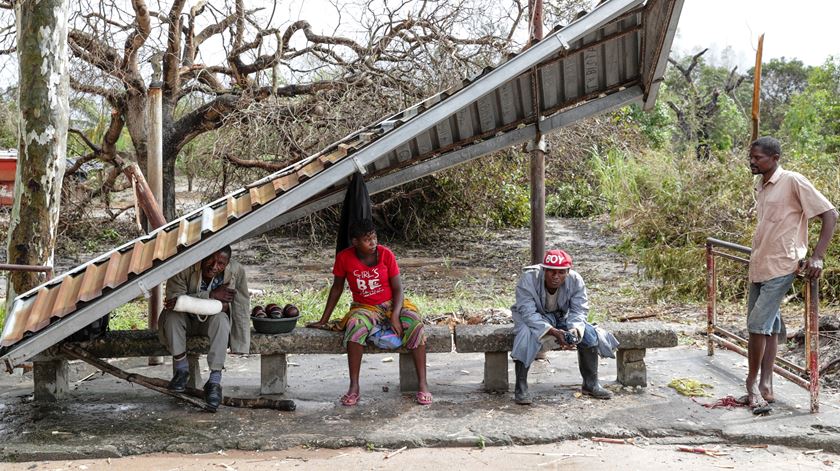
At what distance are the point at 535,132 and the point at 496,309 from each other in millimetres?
2976

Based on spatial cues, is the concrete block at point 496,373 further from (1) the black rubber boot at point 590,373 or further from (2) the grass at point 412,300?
(2) the grass at point 412,300

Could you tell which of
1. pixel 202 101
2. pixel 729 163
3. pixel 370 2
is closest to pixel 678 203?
Answer: pixel 729 163

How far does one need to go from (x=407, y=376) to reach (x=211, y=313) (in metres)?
1.58

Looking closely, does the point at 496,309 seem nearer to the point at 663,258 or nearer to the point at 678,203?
the point at 663,258

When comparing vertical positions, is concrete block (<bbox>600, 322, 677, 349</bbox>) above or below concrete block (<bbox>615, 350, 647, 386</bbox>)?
above

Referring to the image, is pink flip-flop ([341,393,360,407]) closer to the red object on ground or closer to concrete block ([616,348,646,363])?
concrete block ([616,348,646,363])

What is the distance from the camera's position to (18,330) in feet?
15.8

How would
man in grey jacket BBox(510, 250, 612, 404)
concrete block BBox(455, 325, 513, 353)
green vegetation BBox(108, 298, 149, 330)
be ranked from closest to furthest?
man in grey jacket BBox(510, 250, 612, 404), concrete block BBox(455, 325, 513, 353), green vegetation BBox(108, 298, 149, 330)

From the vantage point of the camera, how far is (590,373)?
581cm

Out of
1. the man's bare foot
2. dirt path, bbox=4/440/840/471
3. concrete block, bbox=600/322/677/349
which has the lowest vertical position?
dirt path, bbox=4/440/840/471

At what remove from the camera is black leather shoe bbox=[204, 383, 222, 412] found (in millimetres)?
5500

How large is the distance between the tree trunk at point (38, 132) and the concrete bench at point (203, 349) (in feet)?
6.60

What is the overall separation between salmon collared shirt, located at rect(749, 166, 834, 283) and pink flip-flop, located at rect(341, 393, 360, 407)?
3002mm

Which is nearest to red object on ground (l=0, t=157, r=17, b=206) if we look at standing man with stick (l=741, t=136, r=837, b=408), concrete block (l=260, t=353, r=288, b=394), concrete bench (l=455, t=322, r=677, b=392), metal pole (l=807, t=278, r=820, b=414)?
concrete block (l=260, t=353, r=288, b=394)
